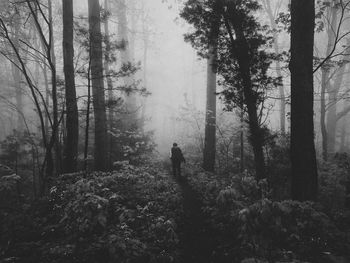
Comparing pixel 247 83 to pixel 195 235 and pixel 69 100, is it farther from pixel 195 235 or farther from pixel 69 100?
pixel 69 100

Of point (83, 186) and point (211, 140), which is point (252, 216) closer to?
point (83, 186)

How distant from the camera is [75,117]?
9.23 meters

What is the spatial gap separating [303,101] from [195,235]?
3.92 meters

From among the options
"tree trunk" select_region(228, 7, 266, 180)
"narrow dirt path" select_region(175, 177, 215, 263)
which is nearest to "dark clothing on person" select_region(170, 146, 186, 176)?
"narrow dirt path" select_region(175, 177, 215, 263)

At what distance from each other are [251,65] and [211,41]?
1488 millimetres

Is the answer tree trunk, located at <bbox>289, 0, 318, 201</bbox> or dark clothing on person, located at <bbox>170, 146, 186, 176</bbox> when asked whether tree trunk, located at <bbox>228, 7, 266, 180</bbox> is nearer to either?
tree trunk, located at <bbox>289, 0, 318, 201</bbox>

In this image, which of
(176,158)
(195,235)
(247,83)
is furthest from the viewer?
(176,158)

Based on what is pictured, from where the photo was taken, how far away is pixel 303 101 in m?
6.46

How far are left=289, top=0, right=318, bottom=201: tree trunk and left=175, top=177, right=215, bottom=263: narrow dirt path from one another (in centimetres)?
227

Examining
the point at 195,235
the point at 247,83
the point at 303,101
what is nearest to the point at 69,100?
the point at 247,83

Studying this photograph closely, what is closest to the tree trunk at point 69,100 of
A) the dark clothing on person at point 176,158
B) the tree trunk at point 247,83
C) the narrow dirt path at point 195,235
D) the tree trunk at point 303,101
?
the narrow dirt path at point 195,235

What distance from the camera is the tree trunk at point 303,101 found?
6.37m

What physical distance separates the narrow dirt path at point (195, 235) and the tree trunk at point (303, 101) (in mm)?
2269

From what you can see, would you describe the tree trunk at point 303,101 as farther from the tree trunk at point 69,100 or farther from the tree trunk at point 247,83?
the tree trunk at point 69,100
